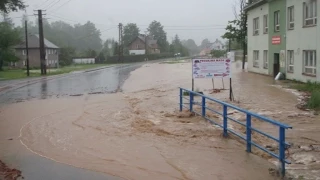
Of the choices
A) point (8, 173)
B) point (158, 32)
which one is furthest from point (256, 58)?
point (158, 32)

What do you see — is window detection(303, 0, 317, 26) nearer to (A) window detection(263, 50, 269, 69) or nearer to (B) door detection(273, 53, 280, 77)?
(B) door detection(273, 53, 280, 77)

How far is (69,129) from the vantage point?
43.2ft

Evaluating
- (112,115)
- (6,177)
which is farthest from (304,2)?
(6,177)

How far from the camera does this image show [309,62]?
978 inches

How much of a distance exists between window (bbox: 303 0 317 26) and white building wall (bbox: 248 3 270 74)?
25.5 ft

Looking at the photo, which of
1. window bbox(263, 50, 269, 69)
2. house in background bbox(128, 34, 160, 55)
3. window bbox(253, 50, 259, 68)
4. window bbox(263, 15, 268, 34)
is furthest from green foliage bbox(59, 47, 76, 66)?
window bbox(263, 15, 268, 34)

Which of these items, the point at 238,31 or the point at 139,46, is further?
the point at 139,46

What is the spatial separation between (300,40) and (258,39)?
1019 cm

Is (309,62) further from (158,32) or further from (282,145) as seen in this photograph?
(158,32)

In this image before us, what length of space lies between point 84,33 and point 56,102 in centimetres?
14974

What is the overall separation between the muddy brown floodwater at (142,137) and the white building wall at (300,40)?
5.05 m

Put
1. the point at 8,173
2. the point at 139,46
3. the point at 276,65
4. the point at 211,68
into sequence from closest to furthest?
1. the point at 8,173
2. the point at 211,68
3. the point at 276,65
4. the point at 139,46

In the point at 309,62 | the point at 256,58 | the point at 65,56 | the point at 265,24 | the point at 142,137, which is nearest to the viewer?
the point at 142,137

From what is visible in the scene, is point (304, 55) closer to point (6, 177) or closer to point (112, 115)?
point (112, 115)
